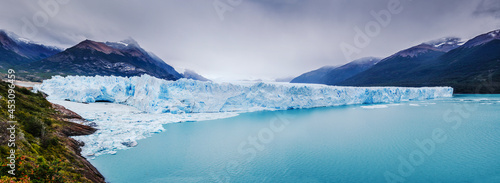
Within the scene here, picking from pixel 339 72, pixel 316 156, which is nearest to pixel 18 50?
pixel 316 156

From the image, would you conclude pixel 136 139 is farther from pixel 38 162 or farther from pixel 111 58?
pixel 111 58

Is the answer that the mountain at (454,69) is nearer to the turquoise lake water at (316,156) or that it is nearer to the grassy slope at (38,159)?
the turquoise lake water at (316,156)

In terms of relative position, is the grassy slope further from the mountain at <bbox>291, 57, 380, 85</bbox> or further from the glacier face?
the mountain at <bbox>291, 57, 380, 85</bbox>

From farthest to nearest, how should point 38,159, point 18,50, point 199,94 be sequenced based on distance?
1. point 18,50
2. point 199,94
3. point 38,159

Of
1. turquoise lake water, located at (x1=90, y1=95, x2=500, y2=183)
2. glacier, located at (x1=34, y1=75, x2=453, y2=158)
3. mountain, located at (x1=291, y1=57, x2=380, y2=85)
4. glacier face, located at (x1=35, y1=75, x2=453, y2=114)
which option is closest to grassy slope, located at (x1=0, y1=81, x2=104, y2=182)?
turquoise lake water, located at (x1=90, y1=95, x2=500, y2=183)

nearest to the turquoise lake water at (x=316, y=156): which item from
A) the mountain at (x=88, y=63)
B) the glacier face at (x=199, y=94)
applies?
the glacier face at (x=199, y=94)

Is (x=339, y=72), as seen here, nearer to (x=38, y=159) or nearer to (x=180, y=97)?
(x=180, y=97)
